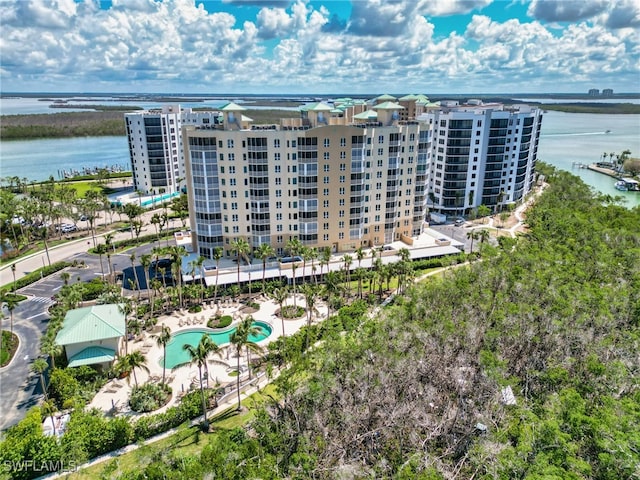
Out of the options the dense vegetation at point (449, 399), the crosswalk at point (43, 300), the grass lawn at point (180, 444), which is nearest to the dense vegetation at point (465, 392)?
the dense vegetation at point (449, 399)

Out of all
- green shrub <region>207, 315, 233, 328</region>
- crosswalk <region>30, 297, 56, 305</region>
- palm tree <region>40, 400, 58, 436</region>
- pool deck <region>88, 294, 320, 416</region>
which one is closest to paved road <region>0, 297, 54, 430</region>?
crosswalk <region>30, 297, 56, 305</region>

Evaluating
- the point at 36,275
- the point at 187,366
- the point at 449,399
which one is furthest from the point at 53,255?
the point at 449,399

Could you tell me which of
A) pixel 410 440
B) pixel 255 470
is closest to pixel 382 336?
pixel 410 440

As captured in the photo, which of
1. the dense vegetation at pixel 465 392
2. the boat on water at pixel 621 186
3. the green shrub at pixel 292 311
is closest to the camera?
the dense vegetation at pixel 465 392

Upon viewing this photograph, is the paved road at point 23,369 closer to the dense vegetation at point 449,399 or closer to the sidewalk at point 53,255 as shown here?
the dense vegetation at point 449,399

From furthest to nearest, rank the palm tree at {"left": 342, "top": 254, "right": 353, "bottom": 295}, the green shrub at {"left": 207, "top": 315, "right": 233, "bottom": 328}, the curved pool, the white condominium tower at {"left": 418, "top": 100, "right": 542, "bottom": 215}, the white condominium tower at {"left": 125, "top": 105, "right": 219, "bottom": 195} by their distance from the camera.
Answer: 1. the white condominium tower at {"left": 125, "top": 105, "right": 219, "bottom": 195}
2. the white condominium tower at {"left": 418, "top": 100, "right": 542, "bottom": 215}
3. the palm tree at {"left": 342, "top": 254, "right": 353, "bottom": 295}
4. the green shrub at {"left": 207, "top": 315, "right": 233, "bottom": 328}
5. the curved pool

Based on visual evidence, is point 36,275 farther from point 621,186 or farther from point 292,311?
point 621,186

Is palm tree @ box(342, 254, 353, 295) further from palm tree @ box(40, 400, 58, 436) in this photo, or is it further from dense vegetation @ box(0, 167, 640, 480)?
palm tree @ box(40, 400, 58, 436)
